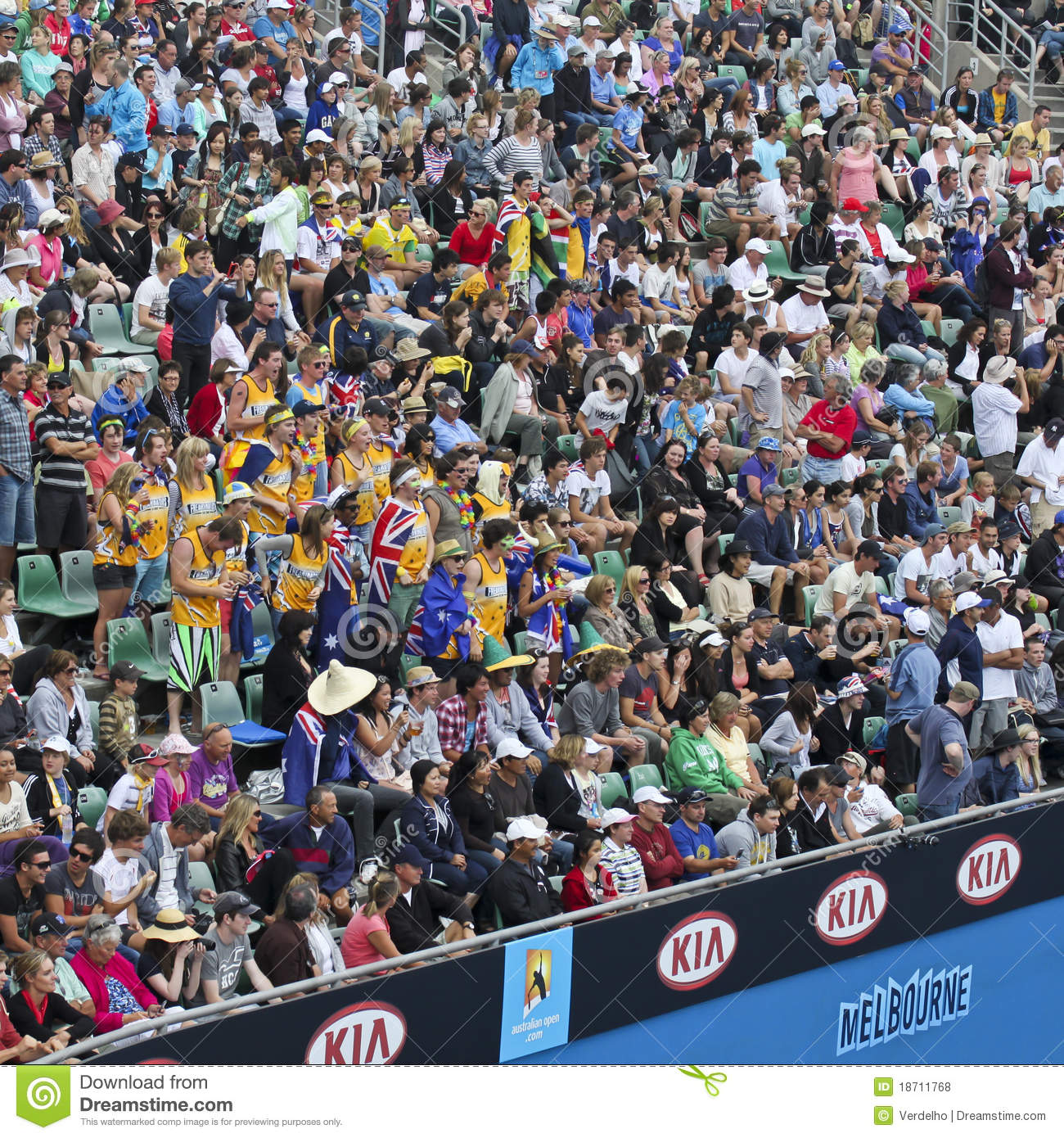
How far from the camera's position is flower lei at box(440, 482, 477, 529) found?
38.9 feet

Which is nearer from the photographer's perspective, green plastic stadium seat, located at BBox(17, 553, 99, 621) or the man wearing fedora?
green plastic stadium seat, located at BBox(17, 553, 99, 621)

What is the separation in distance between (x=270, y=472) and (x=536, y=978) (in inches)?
145

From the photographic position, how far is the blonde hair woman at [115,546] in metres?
10.7

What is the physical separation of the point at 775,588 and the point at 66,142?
21.1ft

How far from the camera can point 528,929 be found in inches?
360

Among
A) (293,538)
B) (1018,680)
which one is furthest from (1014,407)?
(293,538)

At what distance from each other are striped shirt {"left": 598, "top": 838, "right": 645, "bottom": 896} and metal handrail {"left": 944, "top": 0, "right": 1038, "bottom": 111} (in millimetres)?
13995

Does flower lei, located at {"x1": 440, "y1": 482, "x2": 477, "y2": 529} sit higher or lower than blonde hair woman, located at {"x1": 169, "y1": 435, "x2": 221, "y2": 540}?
lower

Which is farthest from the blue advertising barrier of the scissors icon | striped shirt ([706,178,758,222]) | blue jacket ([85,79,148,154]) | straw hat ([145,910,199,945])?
blue jacket ([85,79,148,154])

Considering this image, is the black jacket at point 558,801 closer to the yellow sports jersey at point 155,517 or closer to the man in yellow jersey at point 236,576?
the man in yellow jersey at point 236,576

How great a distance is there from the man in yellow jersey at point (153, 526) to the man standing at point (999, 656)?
5629mm

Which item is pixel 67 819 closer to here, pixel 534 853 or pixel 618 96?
pixel 534 853

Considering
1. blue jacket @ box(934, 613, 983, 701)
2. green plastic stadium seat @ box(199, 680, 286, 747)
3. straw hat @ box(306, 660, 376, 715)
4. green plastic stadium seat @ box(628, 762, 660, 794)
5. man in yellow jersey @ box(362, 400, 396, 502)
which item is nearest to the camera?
straw hat @ box(306, 660, 376, 715)

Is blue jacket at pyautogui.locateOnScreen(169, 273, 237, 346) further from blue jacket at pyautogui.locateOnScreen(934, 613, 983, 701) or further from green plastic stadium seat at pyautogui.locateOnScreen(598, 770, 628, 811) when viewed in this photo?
blue jacket at pyautogui.locateOnScreen(934, 613, 983, 701)
